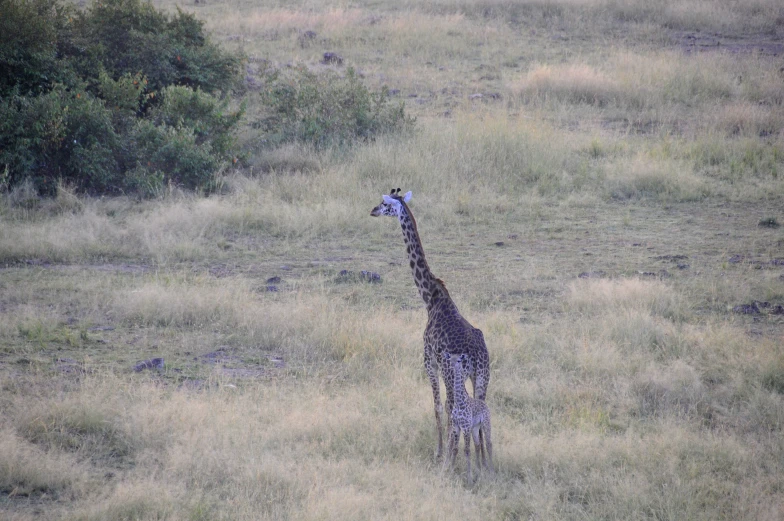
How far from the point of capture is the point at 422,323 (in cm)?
830

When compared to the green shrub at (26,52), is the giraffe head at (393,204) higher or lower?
lower

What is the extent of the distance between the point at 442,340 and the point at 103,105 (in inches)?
379

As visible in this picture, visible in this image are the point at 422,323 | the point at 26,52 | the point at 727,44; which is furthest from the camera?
the point at 727,44

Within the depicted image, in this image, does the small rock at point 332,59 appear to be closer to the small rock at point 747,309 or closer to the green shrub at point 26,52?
the green shrub at point 26,52

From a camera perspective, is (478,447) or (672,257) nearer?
(478,447)

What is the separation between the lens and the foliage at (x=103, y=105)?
474 inches

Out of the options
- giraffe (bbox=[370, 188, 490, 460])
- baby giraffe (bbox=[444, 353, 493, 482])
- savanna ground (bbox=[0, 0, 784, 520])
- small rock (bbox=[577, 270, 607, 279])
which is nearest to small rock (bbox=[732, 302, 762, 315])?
savanna ground (bbox=[0, 0, 784, 520])

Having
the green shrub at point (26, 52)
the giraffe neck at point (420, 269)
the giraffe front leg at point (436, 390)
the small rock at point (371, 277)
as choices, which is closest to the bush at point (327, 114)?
the green shrub at point (26, 52)

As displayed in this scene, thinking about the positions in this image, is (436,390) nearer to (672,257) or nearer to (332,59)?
(672,257)

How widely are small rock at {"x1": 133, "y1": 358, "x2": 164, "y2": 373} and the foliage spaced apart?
562cm

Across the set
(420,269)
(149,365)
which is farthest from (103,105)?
(420,269)

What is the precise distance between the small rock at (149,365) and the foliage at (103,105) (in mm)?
5622

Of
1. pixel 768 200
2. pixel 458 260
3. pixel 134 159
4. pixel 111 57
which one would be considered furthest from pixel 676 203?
pixel 111 57

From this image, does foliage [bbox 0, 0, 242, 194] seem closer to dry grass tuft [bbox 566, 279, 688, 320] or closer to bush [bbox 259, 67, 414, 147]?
bush [bbox 259, 67, 414, 147]
